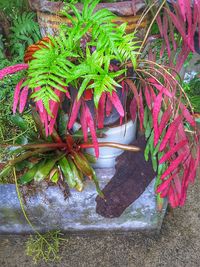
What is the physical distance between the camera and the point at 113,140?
1.76m

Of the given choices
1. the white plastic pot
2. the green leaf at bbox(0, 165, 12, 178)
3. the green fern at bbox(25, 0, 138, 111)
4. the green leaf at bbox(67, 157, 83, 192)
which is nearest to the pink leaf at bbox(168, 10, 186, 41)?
the green fern at bbox(25, 0, 138, 111)

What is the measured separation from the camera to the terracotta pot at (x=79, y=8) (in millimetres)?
1772

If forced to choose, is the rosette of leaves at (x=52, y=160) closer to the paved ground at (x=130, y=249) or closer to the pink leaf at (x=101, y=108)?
the pink leaf at (x=101, y=108)

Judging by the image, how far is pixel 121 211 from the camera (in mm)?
1770

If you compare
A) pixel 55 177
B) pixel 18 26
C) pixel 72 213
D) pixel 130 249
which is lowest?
pixel 130 249

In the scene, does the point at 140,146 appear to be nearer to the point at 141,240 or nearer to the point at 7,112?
the point at 141,240

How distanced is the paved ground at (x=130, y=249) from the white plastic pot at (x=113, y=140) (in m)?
0.40

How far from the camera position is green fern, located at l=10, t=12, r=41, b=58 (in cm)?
224

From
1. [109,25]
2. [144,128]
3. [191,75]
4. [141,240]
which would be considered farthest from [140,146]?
[191,75]

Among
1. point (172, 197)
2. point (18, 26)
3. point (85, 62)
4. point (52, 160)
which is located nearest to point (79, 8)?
point (85, 62)

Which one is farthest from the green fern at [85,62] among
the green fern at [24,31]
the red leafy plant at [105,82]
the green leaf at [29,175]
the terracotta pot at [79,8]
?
the green fern at [24,31]

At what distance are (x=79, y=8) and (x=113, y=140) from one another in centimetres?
67

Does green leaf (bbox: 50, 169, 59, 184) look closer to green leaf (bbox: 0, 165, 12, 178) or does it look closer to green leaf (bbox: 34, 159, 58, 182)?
green leaf (bbox: 34, 159, 58, 182)

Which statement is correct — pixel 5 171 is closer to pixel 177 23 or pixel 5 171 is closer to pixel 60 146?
pixel 60 146
